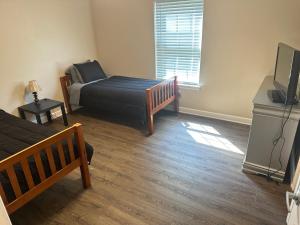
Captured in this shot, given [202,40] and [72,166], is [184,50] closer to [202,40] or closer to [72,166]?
[202,40]

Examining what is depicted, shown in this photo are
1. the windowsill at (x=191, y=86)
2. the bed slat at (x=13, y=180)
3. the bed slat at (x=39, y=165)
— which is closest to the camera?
the bed slat at (x=13, y=180)

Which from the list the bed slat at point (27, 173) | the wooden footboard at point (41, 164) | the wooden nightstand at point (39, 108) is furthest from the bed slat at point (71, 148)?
the wooden nightstand at point (39, 108)

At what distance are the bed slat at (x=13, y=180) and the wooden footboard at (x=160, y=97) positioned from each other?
1.81 meters

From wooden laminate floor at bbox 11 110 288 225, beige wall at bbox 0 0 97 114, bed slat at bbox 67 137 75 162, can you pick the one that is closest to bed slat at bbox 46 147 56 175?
bed slat at bbox 67 137 75 162

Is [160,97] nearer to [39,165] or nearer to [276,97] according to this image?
[276,97]

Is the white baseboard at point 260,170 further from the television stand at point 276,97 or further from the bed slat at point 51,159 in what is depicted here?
the bed slat at point 51,159

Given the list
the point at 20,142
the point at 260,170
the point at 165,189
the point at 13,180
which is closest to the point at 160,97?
the point at 165,189

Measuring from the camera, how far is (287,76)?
1.94 meters

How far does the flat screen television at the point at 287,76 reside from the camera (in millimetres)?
1780

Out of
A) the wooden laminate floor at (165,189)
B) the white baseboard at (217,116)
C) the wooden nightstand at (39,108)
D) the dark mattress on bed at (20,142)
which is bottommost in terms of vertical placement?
the wooden laminate floor at (165,189)

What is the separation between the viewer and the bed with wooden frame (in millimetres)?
3027

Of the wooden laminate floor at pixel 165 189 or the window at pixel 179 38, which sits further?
the window at pixel 179 38

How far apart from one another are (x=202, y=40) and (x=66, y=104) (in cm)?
255

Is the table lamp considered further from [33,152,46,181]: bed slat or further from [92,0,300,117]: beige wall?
[33,152,46,181]: bed slat
